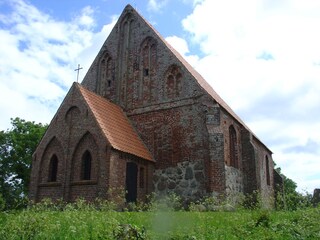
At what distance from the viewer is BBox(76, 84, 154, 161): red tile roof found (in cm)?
1545

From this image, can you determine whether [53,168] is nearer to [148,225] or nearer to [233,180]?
[233,180]

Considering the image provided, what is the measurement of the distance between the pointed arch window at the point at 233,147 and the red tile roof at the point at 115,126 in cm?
432

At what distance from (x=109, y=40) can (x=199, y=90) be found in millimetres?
7095

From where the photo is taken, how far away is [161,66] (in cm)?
1867

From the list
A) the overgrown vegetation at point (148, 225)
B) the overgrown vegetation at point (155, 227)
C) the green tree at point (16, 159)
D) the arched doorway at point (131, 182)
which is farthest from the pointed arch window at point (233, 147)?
the green tree at point (16, 159)

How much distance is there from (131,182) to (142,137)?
9.85ft

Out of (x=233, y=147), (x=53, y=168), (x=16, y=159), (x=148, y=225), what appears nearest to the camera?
(x=148, y=225)

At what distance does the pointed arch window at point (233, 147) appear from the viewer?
1831 centimetres

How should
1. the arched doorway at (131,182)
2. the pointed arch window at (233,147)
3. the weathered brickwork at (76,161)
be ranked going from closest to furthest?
1. the weathered brickwork at (76,161)
2. the arched doorway at (131,182)
3. the pointed arch window at (233,147)

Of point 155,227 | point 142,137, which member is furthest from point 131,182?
point 155,227

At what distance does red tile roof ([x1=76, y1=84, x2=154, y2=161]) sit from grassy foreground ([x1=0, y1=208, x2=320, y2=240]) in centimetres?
748

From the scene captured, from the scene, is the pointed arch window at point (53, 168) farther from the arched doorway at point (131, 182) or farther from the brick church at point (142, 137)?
the arched doorway at point (131, 182)

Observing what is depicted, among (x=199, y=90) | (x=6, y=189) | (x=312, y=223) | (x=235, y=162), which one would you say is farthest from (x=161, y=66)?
(x=6, y=189)

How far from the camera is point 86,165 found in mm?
15617
